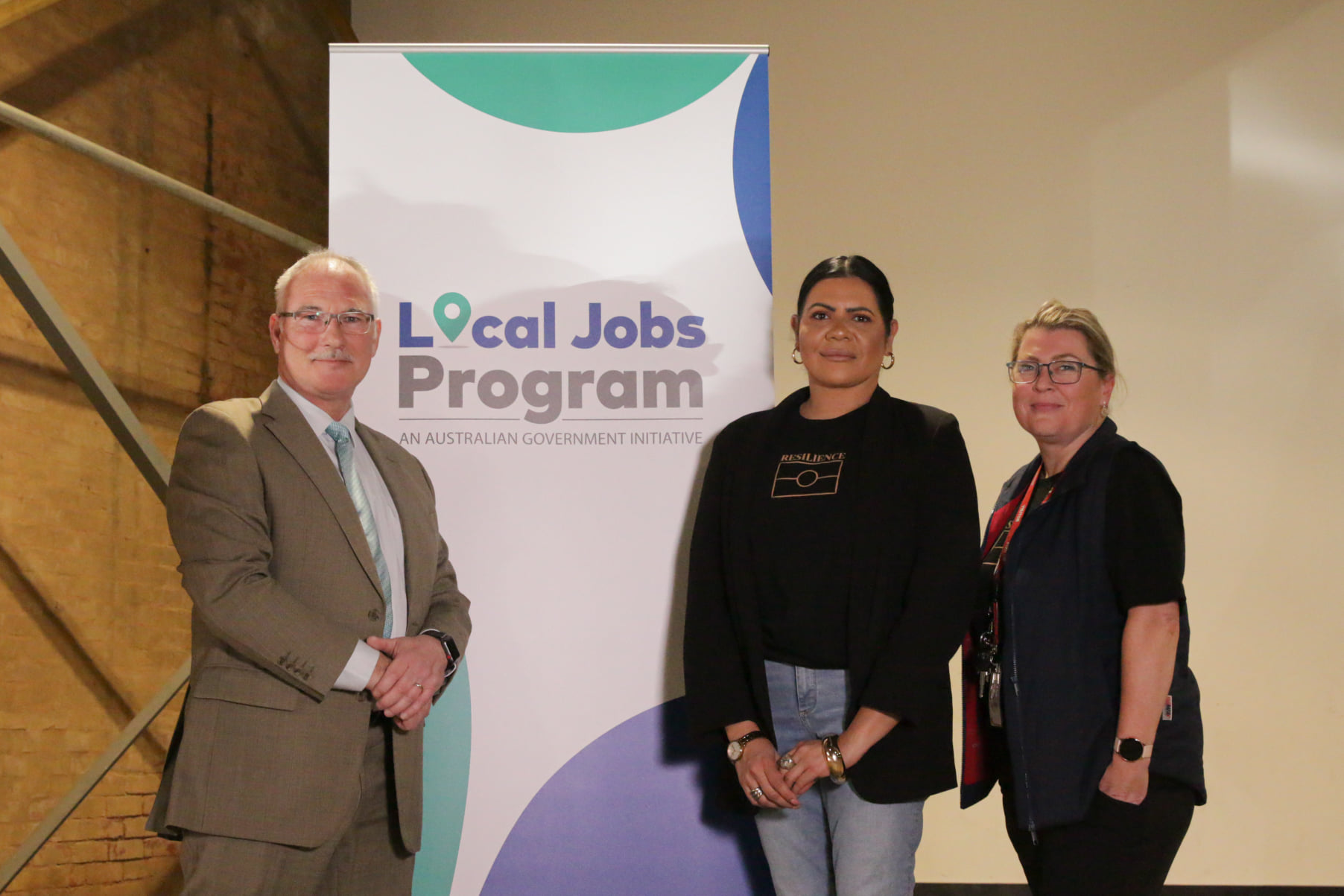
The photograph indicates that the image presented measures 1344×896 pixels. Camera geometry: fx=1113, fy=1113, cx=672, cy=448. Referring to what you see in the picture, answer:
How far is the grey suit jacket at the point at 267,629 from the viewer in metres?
1.81

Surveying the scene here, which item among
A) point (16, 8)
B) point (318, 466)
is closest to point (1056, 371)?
point (318, 466)

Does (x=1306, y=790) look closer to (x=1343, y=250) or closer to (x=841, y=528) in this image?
(x=1343, y=250)

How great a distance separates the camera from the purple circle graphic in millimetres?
2451

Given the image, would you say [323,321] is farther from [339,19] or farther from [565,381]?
[339,19]

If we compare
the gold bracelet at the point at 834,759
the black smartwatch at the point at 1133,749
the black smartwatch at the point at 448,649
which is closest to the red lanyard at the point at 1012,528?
the black smartwatch at the point at 1133,749

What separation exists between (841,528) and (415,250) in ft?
4.00

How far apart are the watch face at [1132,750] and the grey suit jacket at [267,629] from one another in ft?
4.16

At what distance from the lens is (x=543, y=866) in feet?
8.11

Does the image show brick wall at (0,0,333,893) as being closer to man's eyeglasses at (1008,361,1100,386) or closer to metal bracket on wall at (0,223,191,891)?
metal bracket on wall at (0,223,191,891)

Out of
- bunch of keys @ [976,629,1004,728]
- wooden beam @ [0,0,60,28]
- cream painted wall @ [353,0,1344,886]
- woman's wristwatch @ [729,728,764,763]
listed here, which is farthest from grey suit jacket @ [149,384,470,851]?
cream painted wall @ [353,0,1344,886]

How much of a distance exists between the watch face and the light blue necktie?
4.30 feet

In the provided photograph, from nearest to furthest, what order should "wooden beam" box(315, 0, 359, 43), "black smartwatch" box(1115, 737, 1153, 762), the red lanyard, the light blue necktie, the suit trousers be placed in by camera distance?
1. the suit trousers
2. "black smartwatch" box(1115, 737, 1153, 762)
3. the light blue necktie
4. the red lanyard
5. "wooden beam" box(315, 0, 359, 43)

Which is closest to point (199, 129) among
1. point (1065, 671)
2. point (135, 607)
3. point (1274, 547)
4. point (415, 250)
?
point (135, 607)

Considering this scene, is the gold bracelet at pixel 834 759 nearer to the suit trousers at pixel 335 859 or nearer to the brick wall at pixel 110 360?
the suit trousers at pixel 335 859
